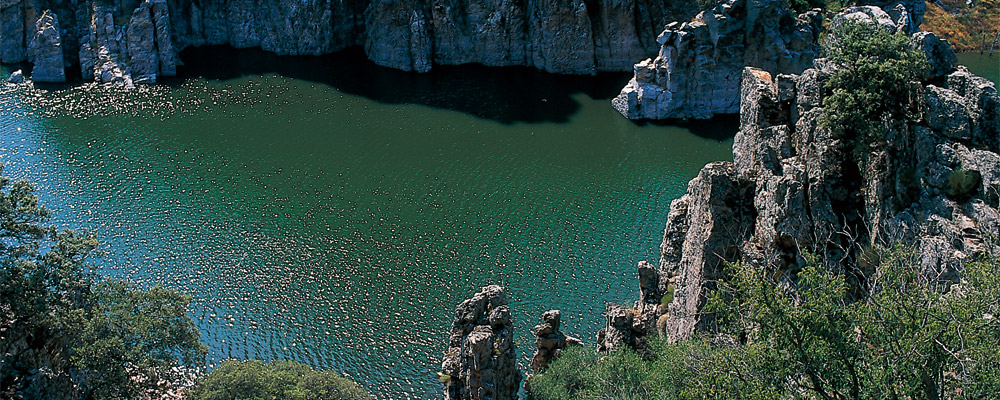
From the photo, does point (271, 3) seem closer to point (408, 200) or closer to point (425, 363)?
point (408, 200)

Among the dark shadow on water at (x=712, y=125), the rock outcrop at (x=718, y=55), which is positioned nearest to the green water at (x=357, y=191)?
the dark shadow on water at (x=712, y=125)

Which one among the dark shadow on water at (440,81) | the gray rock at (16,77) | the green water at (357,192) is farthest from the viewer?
the gray rock at (16,77)

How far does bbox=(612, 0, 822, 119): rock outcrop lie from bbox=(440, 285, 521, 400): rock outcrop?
47815 mm

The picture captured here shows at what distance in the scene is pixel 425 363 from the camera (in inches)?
1874

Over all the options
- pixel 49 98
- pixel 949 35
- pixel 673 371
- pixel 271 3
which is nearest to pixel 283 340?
pixel 673 371

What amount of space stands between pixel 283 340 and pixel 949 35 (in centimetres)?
8845

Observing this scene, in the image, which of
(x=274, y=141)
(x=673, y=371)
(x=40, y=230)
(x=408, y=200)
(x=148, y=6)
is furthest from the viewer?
(x=148, y=6)

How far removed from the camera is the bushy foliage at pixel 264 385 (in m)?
36.8

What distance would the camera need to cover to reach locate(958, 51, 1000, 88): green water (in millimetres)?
92938

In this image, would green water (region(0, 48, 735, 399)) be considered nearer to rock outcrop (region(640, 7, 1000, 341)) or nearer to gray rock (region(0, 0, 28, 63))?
gray rock (region(0, 0, 28, 63))

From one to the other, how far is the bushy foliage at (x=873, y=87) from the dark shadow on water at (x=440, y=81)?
51307 millimetres

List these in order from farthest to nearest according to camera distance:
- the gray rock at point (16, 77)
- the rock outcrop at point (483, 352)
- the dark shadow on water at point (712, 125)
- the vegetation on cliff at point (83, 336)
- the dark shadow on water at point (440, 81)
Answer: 1. the gray rock at point (16, 77)
2. the dark shadow on water at point (440, 81)
3. the dark shadow on water at point (712, 125)
4. the rock outcrop at point (483, 352)
5. the vegetation on cliff at point (83, 336)

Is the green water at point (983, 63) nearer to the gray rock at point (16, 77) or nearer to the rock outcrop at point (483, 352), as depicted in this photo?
the rock outcrop at point (483, 352)

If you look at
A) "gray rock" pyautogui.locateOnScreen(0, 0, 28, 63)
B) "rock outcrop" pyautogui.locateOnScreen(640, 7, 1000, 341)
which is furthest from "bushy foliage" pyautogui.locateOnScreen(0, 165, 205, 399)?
"gray rock" pyautogui.locateOnScreen(0, 0, 28, 63)
